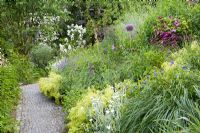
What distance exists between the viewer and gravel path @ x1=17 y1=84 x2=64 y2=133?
6750mm

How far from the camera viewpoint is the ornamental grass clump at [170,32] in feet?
28.1

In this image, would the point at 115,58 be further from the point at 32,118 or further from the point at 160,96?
the point at 160,96

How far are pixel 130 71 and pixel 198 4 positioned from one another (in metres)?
3.07

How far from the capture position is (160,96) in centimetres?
502

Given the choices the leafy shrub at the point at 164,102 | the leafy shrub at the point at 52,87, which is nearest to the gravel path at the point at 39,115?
the leafy shrub at the point at 52,87

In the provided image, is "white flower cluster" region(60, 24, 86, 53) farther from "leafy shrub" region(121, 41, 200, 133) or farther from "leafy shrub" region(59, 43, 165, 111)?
"leafy shrub" region(121, 41, 200, 133)

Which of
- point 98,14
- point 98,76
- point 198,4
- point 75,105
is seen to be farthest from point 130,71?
point 98,14

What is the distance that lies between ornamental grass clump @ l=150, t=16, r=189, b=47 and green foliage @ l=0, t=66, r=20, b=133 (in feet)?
9.73

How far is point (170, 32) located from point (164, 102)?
157 inches

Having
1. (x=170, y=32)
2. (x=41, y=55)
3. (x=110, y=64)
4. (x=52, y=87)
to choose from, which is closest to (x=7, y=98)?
(x=52, y=87)

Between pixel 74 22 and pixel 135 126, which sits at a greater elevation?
pixel 135 126

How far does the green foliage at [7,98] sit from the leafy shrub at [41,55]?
10.9 feet

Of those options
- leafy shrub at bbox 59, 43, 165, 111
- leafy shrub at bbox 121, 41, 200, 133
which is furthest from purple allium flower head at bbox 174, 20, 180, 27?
leafy shrub at bbox 121, 41, 200, 133

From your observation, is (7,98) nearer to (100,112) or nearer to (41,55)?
(100,112)
